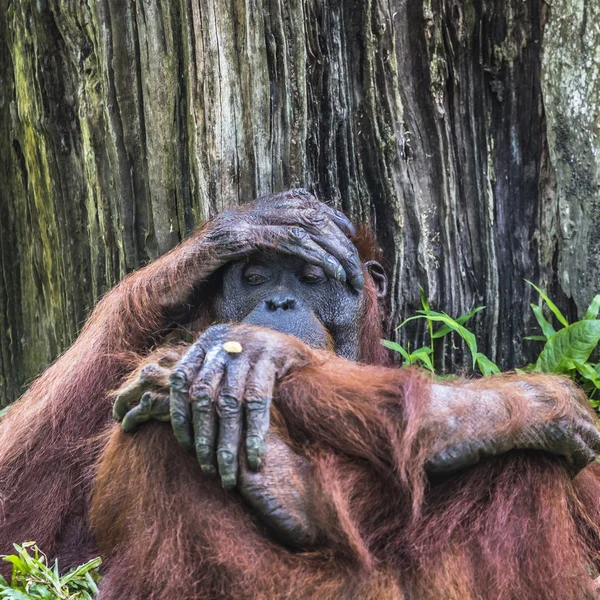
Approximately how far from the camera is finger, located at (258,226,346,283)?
10.1 feet

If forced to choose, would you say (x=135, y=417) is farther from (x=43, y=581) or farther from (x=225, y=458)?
(x=43, y=581)

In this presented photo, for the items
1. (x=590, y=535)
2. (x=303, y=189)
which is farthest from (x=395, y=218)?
(x=590, y=535)

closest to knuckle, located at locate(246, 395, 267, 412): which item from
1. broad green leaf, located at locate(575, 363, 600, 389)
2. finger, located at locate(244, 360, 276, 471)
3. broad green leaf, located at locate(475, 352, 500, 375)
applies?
finger, located at locate(244, 360, 276, 471)

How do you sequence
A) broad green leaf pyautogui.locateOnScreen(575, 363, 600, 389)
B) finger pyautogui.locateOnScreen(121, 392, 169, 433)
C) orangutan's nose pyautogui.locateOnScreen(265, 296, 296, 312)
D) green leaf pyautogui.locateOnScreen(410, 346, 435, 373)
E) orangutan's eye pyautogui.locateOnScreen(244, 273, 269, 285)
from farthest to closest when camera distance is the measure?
green leaf pyautogui.locateOnScreen(410, 346, 435, 373) → broad green leaf pyautogui.locateOnScreen(575, 363, 600, 389) → orangutan's eye pyautogui.locateOnScreen(244, 273, 269, 285) → orangutan's nose pyautogui.locateOnScreen(265, 296, 296, 312) → finger pyautogui.locateOnScreen(121, 392, 169, 433)

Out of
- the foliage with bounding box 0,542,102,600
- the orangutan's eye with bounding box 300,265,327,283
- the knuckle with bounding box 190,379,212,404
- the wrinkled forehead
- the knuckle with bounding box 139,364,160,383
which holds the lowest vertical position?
the foliage with bounding box 0,542,102,600

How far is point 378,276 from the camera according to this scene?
3512 mm

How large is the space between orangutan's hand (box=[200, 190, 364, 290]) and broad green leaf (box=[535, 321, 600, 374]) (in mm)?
767

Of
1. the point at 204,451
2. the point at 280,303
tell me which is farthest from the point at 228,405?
the point at 280,303

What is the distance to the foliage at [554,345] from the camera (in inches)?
136

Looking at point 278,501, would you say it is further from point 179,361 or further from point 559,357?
point 559,357

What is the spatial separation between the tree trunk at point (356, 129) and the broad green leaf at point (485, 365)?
129 millimetres

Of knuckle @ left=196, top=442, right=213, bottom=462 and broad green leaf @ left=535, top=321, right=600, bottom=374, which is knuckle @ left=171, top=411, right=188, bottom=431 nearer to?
knuckle @ left=196, top=442, right=213, bottom=462

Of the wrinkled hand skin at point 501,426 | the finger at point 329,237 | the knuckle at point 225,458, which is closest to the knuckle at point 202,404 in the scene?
the knuckle at point 225,458

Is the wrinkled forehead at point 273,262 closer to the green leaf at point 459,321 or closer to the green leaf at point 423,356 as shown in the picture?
the green leaf at point 423,356
